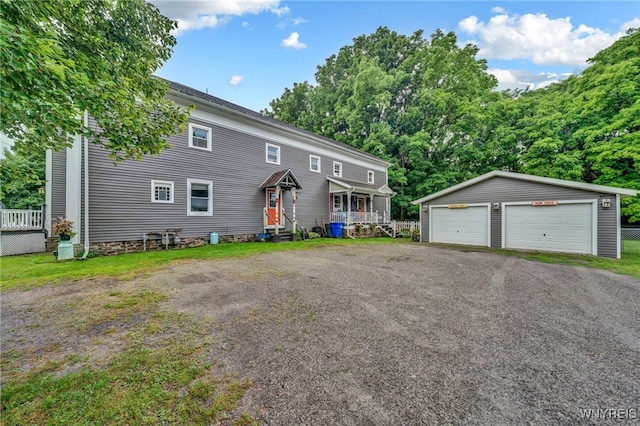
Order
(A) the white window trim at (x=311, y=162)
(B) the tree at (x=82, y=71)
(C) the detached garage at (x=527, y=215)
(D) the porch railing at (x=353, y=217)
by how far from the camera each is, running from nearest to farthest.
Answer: (B) the tree at (x=82, y=71) → (C) the detached garage at (x=527, y=215) → (D) the porch railing at (x=353, y=217) → (A) the white window trim at (x=311, y=162)

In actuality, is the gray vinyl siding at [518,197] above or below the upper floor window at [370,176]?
below

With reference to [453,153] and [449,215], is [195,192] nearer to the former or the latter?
[449,215]

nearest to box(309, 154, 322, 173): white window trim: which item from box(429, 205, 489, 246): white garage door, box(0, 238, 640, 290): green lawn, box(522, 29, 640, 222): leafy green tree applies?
box(429, 205, 489, 246): white garage door

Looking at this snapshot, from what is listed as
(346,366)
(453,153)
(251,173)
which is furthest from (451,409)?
(453,153)

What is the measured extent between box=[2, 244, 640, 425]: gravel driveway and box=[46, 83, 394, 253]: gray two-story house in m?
5.03

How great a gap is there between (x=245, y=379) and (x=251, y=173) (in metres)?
12.0

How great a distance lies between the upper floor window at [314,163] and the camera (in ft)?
55.0

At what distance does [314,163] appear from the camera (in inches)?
673

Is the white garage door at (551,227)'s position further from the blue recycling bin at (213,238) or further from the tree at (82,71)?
the tree at (82,71)

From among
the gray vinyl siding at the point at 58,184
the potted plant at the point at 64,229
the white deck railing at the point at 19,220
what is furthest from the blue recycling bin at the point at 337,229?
the white deck railing at the point at 19,220

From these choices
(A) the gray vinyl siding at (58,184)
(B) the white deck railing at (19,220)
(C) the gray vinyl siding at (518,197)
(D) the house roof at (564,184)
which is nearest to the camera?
(A) the gray vinyl siding at (58,184)

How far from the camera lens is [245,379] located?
226cm

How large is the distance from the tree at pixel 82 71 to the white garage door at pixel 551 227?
13.7 meters

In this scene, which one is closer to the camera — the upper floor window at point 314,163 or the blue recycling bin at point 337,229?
the blue recycling bin at point 337,229
